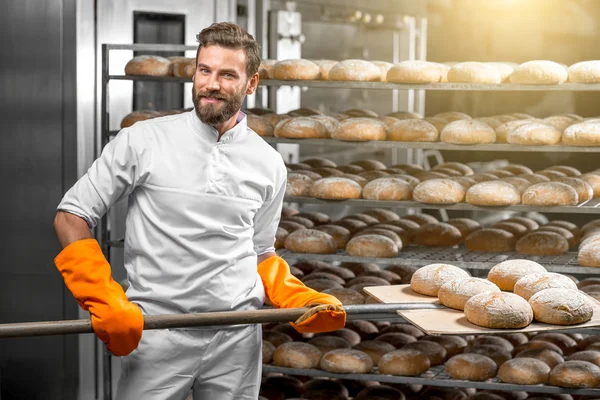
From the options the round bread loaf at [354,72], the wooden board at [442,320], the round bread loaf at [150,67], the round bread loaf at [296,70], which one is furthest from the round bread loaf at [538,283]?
the round bread loaf at [150,67]

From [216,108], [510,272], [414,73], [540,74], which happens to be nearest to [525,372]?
[510,272]

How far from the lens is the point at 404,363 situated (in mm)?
3434

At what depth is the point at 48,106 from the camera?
400 cm

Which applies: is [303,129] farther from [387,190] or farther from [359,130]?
[387,190]

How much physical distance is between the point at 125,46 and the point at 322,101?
2.05 metres

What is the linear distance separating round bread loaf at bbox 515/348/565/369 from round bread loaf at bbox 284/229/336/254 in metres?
0.93

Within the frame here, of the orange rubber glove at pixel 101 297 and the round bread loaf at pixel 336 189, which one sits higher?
the round bread loaf at pixel 336 189

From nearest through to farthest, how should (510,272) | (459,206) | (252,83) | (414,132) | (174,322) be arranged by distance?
(174,322)
(252,83)
(510,272)
(459,206)
(414,132)

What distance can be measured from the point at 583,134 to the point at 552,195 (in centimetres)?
28

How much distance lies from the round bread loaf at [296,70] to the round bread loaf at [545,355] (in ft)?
4.94

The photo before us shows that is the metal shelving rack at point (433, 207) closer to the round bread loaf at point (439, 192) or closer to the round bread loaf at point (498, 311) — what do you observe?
the round bread loaf at point (439, 192)

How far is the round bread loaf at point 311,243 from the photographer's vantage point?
377cm

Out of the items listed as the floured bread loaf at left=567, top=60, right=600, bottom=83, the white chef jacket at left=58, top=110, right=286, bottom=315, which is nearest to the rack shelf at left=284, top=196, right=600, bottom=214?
the floured bread loaf at left=567, top=60, right=600, bottom=83

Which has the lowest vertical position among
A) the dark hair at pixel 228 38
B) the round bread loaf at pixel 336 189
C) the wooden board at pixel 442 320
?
the wooden board at pixel 442 320
